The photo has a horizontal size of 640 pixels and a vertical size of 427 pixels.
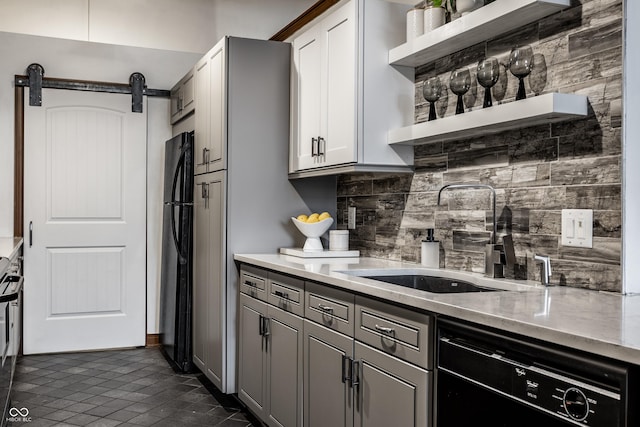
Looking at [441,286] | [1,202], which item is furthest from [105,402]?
[441,286]

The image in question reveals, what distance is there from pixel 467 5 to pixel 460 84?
297 millimetres

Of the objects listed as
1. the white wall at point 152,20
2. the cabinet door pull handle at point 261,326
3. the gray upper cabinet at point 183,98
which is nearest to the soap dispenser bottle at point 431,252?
the cabinet door pull handle at point 261,326

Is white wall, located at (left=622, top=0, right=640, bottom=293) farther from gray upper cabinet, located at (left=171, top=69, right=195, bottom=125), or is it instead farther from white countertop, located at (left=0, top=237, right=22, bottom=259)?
gray upper cabinet, located at (left=171, top=69, right=195, bottom=125)

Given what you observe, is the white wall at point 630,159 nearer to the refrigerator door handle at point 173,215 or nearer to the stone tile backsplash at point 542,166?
the stone tile backsplash at point 542,166

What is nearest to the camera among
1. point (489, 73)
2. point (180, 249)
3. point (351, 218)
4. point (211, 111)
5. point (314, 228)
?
point (489, 73)

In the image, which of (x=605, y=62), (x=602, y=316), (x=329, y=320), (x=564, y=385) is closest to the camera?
(x=564, y=385)

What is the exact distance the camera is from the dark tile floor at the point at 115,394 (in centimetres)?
335

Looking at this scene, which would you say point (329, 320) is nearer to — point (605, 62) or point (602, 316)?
point (602, 316)

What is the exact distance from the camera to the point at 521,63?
7.27 ft

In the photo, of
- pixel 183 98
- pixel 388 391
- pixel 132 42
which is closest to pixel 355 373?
pixel 388 391

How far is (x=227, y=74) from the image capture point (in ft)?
11.7

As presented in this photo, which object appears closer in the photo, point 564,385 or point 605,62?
point 564,385

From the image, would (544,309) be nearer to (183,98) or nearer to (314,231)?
(314,231)

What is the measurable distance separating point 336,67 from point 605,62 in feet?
4.68
